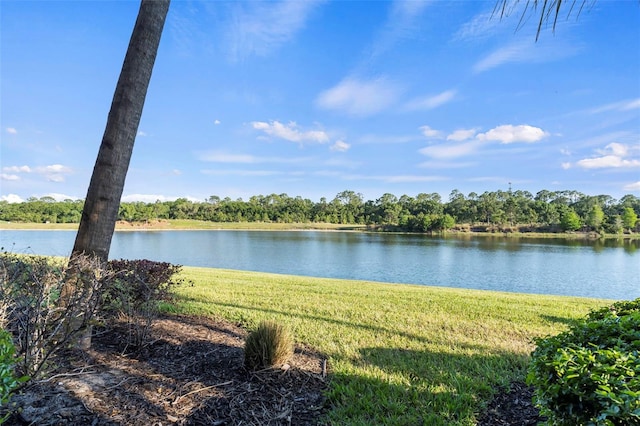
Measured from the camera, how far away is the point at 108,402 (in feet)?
7.06

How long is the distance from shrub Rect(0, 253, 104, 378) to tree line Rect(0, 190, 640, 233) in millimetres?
62306

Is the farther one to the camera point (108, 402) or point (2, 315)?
point (108, 402)

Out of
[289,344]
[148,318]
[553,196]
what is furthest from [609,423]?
[553,196]

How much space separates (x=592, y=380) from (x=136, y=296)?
12.6 ft

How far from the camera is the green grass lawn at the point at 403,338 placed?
2516mm

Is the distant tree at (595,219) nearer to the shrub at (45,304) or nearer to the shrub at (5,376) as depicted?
the shrub at (45,304)

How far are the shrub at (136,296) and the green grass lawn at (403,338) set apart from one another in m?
1.19

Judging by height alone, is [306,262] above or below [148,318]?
below

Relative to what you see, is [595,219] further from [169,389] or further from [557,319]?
[169,389]

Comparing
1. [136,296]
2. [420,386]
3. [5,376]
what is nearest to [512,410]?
[420,386]

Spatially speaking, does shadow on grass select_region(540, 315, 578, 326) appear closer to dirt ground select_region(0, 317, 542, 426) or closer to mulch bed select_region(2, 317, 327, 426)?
dirt ground select_region(0, 317, 542, 426)

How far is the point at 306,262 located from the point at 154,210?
205ft

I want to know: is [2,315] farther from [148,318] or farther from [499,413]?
[499,413]

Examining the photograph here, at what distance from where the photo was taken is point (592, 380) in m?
1.30
